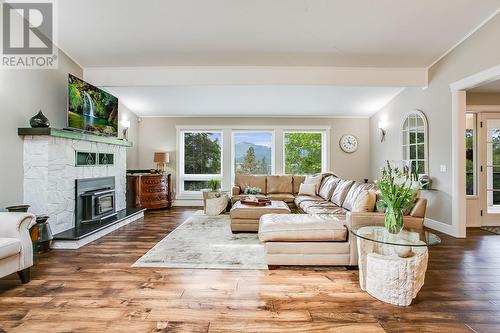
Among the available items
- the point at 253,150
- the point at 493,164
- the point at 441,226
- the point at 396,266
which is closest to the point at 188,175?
the point at 253,150

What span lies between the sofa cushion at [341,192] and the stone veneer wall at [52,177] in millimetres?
4337

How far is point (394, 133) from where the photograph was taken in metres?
6.16

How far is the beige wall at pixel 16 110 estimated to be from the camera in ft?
11.3

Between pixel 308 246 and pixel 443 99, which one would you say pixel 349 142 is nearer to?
pixel 443 99

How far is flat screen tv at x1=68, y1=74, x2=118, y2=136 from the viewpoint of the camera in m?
4.20

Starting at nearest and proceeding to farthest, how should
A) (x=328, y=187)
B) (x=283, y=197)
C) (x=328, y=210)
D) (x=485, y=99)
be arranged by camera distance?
1. (x=328, y=210)
2. (x=485, y=99)
3. (x=328, y=187)
4. (x=283, y=197)

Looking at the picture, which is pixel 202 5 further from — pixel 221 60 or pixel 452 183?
pixel 452 183

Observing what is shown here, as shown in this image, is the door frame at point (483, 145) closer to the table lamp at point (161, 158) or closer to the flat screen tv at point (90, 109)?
the table lamp at point (161, 158)

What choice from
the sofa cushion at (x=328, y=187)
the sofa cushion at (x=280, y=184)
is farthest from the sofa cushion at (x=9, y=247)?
the sofa cushion at (x=280, y=184)

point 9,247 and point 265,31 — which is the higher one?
point 265,31

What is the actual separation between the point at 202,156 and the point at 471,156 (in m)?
6.01

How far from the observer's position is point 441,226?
468 cm

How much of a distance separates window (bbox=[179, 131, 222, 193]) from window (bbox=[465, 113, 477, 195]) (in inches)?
216

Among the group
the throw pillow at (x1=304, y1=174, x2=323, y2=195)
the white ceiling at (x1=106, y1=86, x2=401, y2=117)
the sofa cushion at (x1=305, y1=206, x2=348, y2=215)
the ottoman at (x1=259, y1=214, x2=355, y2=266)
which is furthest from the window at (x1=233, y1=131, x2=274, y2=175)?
the ottoman at (x1=259, y1=214, x2=355, y2=266)
